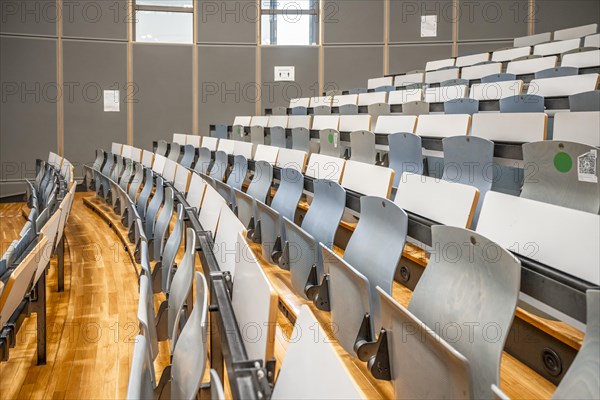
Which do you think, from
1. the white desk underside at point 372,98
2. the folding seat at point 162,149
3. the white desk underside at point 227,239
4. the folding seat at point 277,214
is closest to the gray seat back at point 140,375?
the white desk underside at point 227,239

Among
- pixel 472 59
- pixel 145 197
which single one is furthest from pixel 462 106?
pixel 472 59

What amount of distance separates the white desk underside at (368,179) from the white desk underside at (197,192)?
31cm

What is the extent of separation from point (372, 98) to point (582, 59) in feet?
2.78

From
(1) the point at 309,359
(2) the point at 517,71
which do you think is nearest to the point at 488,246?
(1) the point at 309,359

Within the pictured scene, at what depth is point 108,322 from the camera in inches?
46.7

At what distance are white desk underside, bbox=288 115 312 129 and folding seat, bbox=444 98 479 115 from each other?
734 millimetres

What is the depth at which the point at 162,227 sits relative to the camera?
1149mm

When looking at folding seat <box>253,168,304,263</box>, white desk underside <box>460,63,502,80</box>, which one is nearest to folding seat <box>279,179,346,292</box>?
folding seat <box>253,168,304,263</box>

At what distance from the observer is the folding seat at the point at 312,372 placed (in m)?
0.32

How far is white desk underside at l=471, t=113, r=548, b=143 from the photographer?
116 centimetres

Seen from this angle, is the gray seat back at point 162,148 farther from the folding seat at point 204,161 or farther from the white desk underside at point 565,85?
the white desk underside at point 565,85

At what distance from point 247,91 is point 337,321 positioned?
289 cm

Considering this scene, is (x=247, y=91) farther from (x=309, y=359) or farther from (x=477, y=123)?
(x=309, y=359)

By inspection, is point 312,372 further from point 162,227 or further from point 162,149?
point 162,149
